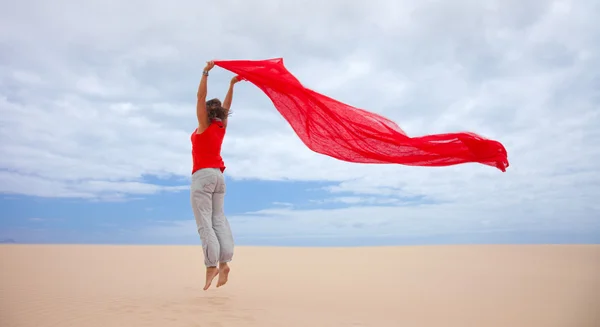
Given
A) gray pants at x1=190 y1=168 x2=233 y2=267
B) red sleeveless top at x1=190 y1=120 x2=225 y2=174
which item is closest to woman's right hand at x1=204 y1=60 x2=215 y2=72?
red sleeveless top at x1=190 y1=120 x2=225 y2=174

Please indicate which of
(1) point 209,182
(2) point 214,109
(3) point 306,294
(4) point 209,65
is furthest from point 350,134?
(3) point 306,294

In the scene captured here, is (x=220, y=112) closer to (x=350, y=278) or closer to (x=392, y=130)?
(x=392, y=130)

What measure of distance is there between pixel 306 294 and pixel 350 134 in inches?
98.8

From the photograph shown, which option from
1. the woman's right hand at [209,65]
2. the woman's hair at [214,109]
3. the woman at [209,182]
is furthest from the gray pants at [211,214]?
the woman's right hand at [209,65]

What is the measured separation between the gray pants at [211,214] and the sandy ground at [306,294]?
641mm

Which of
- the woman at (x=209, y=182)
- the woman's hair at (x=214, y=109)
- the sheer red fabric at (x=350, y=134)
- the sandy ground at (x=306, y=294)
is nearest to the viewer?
the sandy ground at (x=306, y=294)

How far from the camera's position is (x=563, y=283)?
8844mm

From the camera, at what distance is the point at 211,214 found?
276 inches

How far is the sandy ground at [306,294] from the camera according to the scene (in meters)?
5.66

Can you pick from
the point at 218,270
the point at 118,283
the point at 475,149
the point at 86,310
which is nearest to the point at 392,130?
the point at 475,149

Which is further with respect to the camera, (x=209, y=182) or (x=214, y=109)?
(x=214, y=109)

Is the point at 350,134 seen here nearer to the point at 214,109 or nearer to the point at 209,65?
the point at 214,109

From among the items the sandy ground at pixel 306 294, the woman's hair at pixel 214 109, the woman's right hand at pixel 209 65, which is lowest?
the sandy ground at pixel 306 294

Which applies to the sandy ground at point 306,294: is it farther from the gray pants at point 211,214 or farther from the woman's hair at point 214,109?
the woman's hair at point 214,109
